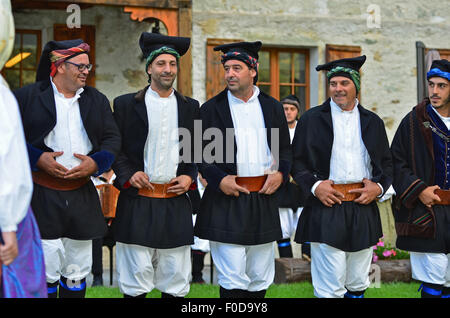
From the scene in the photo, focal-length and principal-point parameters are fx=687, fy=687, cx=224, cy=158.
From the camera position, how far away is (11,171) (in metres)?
2.98

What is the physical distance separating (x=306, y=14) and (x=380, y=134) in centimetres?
520

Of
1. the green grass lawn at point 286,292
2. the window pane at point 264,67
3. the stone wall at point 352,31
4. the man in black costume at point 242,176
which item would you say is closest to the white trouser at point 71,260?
the man in black costume at point 242,176

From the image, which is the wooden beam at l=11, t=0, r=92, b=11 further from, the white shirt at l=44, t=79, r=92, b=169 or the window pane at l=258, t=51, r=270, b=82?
the white shirt at l=44, t=79, r=92, b=169

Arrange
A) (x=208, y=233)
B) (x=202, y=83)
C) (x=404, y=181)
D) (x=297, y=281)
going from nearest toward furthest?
(x=208, y=233), (x=404, y=181), (x=297, y=281), (x=202, y=83)

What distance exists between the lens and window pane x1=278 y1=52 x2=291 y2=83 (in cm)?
1006

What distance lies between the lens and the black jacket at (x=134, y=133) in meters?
4.84

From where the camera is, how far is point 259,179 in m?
4.95

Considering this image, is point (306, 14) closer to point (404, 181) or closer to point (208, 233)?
point (404, 181)

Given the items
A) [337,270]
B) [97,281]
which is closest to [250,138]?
[337,270]

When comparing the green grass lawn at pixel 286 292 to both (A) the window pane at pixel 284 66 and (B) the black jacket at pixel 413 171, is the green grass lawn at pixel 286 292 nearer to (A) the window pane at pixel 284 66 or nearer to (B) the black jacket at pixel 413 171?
(B) the black jacket at pixel 413 171

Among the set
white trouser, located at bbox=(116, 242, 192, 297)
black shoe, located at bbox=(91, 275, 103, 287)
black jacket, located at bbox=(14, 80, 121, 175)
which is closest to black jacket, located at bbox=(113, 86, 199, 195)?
black jacket, located at bbox=(14, 80, 121, 175)

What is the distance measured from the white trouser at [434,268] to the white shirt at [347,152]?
731 millimetres

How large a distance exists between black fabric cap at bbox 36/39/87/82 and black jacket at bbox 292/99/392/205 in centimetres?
178

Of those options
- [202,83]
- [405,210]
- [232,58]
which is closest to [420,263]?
[405,210]
